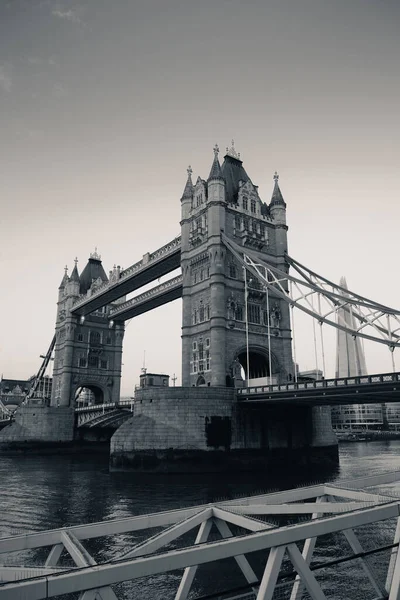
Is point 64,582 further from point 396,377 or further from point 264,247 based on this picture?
point 264,247

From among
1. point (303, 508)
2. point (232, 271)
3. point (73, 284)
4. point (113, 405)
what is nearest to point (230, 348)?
point (232, 271)

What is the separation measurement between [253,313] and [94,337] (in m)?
45.6

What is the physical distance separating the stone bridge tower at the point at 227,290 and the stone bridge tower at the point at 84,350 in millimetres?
34993

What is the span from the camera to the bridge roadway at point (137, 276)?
210ft

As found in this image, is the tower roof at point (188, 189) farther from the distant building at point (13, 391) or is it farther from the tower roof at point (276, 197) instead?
the distant building at point (13, 391)

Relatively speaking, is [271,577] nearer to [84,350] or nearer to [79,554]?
[79,554]

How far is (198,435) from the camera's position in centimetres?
4269

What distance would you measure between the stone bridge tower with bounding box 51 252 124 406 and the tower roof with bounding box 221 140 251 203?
3570 cm

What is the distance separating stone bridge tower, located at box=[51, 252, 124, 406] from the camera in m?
86.7

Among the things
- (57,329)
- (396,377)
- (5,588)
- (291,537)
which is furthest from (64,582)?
(57,329)

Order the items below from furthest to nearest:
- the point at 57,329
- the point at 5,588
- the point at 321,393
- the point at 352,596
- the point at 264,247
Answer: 1. the point at 57,329
2. the point at 264,247
3. the point at 321,393
4. the point at 352,596
5. the point at 5,588

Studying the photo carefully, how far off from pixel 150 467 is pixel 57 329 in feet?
191

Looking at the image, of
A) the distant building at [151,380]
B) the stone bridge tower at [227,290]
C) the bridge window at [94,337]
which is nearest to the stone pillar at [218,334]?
the stone bridge tower at [227,290]

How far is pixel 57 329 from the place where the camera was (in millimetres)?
93812
